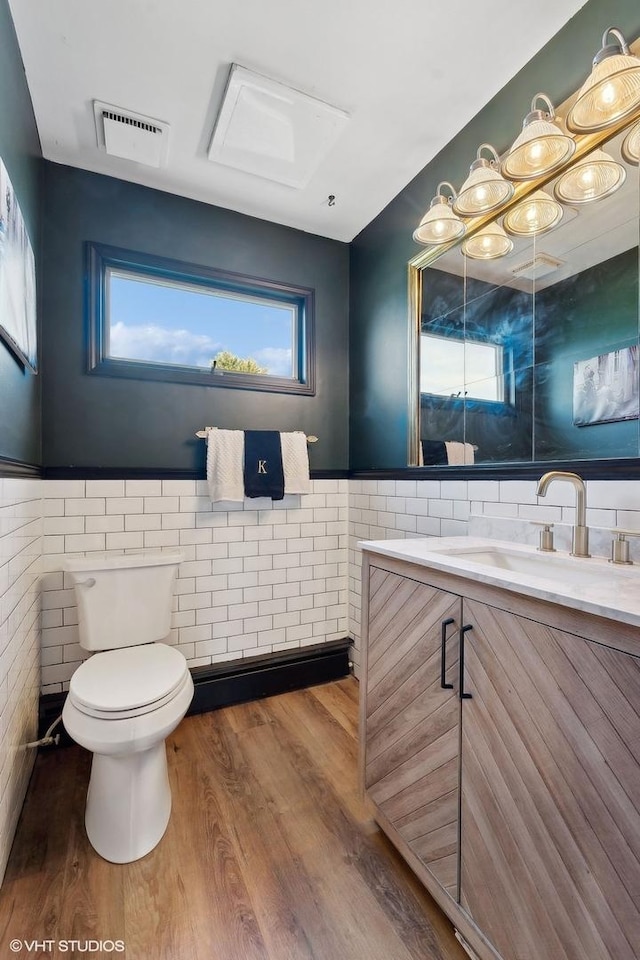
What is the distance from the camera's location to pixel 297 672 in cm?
228

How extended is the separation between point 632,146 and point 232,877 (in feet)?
7.77

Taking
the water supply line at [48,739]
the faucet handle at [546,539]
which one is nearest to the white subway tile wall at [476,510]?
the faucet handle at [546,539]

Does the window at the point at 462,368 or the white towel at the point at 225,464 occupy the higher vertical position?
the window at the point at 462,368

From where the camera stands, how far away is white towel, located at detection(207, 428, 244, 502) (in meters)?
2.09

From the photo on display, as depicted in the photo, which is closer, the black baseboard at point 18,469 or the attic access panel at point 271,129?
the black baseboard at point 18,469

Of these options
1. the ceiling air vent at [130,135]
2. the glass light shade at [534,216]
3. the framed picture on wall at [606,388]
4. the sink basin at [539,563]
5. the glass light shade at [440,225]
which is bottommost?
the sink basin at [539,563]

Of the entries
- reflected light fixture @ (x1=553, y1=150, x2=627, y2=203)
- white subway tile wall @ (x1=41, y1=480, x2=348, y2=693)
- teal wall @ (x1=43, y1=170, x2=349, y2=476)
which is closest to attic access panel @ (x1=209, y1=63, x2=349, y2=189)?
teal wall @ (x1=43, y1=170, x2=349, y2=476)

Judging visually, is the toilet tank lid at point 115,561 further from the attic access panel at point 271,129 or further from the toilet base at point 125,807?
the attic access panel at point 271,129

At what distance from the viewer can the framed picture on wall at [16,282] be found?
3.73ft

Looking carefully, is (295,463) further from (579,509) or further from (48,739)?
(48,739)

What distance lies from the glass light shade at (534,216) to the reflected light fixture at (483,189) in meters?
0.06

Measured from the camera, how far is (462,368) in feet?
5.86

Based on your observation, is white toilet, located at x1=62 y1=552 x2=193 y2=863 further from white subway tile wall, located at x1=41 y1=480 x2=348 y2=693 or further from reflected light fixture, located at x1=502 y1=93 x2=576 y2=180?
reflected light fixture, located at x1=502 y1=93 x2=576 y2=180

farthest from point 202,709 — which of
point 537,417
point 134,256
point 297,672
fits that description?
point 134,256
